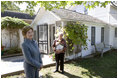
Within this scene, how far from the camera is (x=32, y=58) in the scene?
8.21 ft

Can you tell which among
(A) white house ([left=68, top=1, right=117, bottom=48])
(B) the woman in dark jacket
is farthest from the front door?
(A) white house ([left=68, top=1, right=117, bottom=48])

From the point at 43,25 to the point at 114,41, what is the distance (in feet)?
29.7

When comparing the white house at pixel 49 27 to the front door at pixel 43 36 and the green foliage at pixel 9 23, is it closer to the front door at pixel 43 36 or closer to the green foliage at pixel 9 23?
the front door at pixel 43 36

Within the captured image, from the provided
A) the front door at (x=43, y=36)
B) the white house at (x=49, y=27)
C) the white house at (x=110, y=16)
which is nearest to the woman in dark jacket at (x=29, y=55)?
the white house at (x=49, y=27)

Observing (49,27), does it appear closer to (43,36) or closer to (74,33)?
(43,36)

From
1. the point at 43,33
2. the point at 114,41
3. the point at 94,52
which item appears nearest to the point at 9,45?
the point at 43,33

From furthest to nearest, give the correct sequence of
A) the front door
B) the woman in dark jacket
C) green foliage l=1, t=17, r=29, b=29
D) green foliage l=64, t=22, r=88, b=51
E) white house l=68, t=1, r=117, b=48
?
white house l=68, t=1, r=117, b=48 < the front door < green foliage l=1, t=17, r=29, b=29 < green foliage l=64, t=22, r=88, b=51 < the woman in dark jacket

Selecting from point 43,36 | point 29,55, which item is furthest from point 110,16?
point 29,55

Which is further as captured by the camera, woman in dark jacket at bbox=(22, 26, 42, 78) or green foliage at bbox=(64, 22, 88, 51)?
green foliage at bbox=(64, 22, 88, 51)

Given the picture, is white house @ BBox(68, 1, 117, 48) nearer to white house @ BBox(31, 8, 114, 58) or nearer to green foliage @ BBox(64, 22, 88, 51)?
white house @ BBox(31, 8, 114, 58)

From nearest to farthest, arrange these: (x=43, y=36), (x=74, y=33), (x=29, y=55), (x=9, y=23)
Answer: (x=29, y=55)
(x=74, y=33)
(x=9, y=23)
(x=43, y=36)

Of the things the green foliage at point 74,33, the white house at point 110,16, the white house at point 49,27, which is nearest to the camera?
the green foliage at point 74,33

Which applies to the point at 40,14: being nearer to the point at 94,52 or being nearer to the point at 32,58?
the point at 94,52

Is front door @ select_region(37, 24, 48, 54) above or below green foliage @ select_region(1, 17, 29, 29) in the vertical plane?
below
